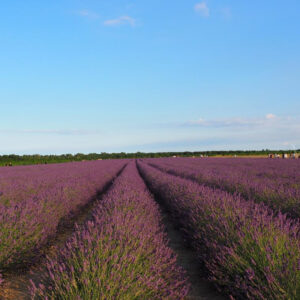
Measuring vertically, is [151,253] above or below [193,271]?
above

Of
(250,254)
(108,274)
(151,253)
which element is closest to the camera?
(108,274)

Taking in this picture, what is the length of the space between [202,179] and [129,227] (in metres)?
7.51

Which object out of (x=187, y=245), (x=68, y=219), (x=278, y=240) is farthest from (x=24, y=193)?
(x=278, y=240)

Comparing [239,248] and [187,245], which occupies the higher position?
[239,248]

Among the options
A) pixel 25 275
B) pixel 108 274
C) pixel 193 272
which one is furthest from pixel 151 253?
pixel 25 275

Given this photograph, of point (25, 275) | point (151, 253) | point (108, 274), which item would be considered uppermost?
point (108, 274)

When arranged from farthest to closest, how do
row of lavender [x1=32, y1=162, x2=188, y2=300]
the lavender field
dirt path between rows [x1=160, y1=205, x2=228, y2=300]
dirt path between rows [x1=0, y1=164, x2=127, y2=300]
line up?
dirt path between rows [x1=0, y1=164, x2=127, y2=300] < dirt path between rows [x1=160, y1=205, x2=228, y2=300] < the lavender field < row of lavender [x1=32, y1=162, x2=188, y2=300]

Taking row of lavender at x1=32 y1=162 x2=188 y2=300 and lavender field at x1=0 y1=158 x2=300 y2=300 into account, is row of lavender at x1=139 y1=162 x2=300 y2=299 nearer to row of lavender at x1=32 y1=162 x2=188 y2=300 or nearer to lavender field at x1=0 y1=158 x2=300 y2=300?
lavender field at x1=0 y1=158 x2=300 y2=300

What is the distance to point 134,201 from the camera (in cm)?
497

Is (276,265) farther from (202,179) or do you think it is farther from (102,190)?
(102,190)

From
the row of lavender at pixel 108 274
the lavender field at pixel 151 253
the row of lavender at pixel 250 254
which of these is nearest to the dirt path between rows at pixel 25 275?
the lavender field at pixel 151 253

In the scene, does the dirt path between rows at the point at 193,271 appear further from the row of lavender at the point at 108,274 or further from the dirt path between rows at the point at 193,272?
the row of lavender at the point at 108,274

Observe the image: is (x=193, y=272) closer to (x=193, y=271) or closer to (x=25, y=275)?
(x=193, y=271)

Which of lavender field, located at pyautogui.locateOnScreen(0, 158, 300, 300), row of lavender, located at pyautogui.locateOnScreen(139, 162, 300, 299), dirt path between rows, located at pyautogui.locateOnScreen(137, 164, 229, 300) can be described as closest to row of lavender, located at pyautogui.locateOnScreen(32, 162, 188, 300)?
lavender field, located at pyautogui.locateOnScreen(0, 158, 300, 300)
